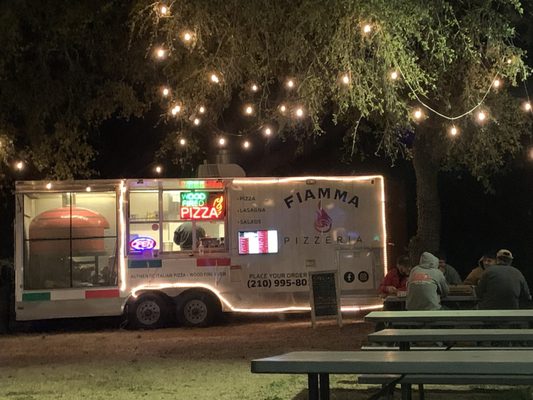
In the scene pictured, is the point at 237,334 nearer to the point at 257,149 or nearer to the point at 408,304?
the point at 408,304

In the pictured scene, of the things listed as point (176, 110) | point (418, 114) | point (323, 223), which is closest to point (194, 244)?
point (323, 223)

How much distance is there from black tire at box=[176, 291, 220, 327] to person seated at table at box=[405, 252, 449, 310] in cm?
581

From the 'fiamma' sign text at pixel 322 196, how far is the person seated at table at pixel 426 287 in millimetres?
5326

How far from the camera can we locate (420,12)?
901 cm

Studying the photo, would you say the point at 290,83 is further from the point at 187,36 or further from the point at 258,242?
the point at 258,242

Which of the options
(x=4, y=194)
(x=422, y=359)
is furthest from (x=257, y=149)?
(x=422, y=359)

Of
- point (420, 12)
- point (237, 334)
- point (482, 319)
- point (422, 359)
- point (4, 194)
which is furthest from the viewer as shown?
point (4, 194)

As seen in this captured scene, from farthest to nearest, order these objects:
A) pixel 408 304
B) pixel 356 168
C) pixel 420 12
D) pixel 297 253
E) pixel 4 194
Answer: pixel 356 168 → pixel 4 194 → pixel 297 253 → pixel 408 304 → pixel 420 12

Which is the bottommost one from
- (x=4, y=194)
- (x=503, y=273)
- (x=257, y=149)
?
(x=503, y=273)

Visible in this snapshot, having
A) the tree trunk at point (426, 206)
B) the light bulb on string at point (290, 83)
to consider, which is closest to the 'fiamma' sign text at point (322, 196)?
the tree trunk at point (426, 206)

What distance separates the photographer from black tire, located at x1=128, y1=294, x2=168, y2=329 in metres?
14.6

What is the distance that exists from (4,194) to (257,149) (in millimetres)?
5987

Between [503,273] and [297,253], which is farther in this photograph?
[297,253]

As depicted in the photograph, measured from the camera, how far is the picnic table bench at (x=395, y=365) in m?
4.14
